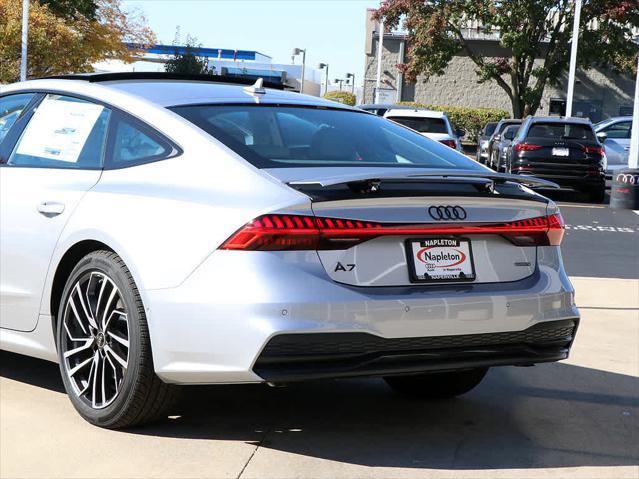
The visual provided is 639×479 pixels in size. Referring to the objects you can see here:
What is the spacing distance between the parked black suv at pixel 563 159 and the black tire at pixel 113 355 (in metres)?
17.1

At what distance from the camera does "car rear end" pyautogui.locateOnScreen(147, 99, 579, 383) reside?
430 centimetres

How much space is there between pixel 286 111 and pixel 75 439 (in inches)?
69.5

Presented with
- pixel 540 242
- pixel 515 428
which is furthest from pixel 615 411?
pixel 540 242

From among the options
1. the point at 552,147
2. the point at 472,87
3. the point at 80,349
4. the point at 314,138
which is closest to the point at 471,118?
the point at 472,87

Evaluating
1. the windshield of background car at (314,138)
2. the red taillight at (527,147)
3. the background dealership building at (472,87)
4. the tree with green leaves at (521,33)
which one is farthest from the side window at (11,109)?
the background dealership building at (472,87)

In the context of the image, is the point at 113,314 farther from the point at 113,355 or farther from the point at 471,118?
the point at 471,118

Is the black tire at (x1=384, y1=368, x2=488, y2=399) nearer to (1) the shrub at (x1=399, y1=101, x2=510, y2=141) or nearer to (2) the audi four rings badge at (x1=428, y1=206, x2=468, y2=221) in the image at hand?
(2) the audi four rings badge at (x1=428, y1=206, x2=468, y2=221)

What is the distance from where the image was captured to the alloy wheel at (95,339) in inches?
189

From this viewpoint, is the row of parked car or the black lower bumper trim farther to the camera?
the row of parked car

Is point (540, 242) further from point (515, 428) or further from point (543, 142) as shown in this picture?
point (543, 142)

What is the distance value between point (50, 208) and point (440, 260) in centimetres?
178

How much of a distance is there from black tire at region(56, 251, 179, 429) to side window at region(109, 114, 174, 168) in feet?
1.44

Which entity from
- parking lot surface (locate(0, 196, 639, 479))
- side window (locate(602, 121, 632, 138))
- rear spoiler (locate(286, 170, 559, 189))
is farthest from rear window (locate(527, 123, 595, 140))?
rear spoiler (locate(286, 170, 559, 189))

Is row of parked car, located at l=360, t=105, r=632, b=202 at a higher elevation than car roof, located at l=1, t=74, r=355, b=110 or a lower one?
lower
